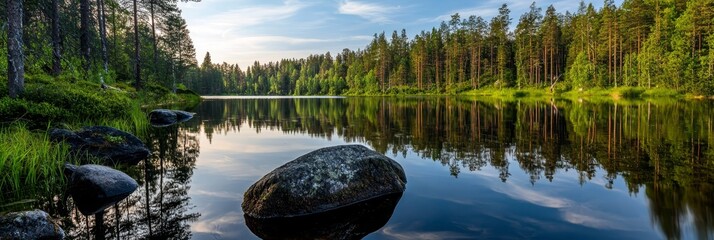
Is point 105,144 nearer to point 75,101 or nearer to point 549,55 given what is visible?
point 75,101

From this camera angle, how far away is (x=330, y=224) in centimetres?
680

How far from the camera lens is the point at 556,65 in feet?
273

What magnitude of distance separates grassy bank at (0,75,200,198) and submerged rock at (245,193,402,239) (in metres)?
5.17

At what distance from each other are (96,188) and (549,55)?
93.5 m

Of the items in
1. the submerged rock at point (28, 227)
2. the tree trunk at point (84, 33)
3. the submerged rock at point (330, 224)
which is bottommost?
the submerged rock at point (330, 224)

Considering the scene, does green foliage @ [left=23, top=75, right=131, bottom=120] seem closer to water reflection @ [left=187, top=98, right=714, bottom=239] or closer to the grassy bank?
the grassy bank

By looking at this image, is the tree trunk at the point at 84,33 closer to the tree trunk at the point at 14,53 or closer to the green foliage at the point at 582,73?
the tree trunk at the point at 14,53

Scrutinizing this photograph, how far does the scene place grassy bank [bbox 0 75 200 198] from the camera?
8.44 meters

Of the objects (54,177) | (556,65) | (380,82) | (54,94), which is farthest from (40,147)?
(380,82)

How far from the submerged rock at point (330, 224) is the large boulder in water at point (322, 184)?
0.19 metres

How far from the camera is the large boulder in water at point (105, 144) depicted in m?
11.2

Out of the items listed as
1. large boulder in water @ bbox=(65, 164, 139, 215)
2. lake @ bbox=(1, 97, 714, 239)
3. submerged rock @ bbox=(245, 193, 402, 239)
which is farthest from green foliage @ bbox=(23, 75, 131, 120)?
submerged rock @ bbox=(245, 193, 402, 239)

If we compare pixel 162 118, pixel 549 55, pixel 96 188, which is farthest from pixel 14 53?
pixel 549 55

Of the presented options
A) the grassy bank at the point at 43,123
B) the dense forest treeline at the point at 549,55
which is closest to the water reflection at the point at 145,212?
the grassy bank at the point at 43,123
